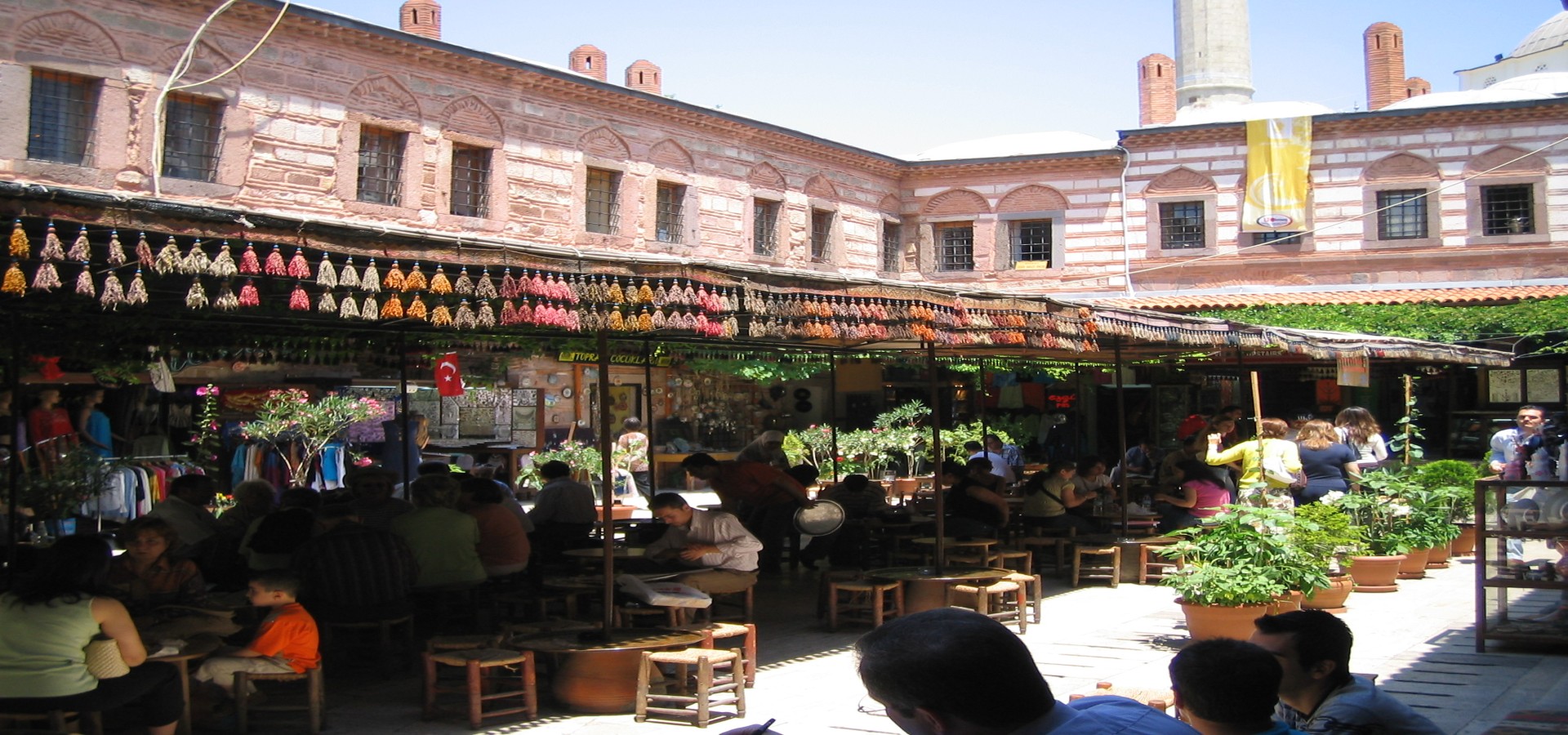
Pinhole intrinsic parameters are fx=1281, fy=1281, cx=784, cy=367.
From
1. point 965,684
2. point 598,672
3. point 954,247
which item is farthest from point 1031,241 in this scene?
point 965,684

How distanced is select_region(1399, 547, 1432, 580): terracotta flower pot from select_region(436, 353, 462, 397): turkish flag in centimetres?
915

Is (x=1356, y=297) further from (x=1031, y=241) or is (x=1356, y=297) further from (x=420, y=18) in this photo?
(x=420, y=18)

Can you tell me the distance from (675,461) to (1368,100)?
1920 cm

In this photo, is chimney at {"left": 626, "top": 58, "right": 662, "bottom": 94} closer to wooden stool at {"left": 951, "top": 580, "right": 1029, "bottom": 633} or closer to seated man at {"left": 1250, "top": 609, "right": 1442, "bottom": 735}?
wooden stool at {"left": 951, "top": 580, "right": 1029, "bottom": 633}

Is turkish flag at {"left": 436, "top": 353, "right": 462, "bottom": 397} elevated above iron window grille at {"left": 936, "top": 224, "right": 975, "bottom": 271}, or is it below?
below


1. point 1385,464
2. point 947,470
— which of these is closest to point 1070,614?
point 947,470

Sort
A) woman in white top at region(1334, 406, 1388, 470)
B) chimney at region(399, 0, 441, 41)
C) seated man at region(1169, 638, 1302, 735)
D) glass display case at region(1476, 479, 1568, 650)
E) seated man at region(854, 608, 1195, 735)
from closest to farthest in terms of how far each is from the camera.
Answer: seated man at region(854, 608, 1195, 735) < seated man at region(1169, 638, 1302, 735) < glass display case at region(1476, 479, 1568, 650) < woman in white top at region(1334, 406, 1388, 470) < chimney at region(399, 0, 441, 41)

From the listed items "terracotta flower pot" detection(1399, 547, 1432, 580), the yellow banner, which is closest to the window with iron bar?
the yellow banner

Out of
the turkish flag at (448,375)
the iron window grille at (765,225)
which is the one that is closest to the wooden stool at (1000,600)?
the turkish flag at (448,375)

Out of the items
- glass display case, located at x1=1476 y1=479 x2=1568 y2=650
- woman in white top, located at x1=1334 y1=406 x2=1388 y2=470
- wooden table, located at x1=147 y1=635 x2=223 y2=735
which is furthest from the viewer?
woman in white top, located at x1=1334 y1=406 x2=1388 y2=470

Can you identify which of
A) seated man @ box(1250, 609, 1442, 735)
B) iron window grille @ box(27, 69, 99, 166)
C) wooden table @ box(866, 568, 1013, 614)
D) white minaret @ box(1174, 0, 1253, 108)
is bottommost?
wooden table @ box(866, 568, 1013, 614)

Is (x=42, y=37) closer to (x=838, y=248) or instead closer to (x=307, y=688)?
(x=307, y=688)

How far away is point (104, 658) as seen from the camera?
543 centimetres

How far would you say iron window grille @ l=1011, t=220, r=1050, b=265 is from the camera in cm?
2834
